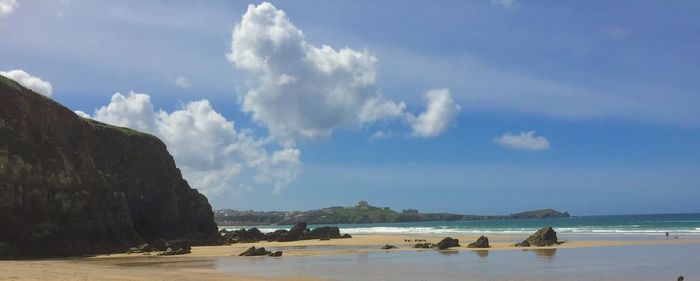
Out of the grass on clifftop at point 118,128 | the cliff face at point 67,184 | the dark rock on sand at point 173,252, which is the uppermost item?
the grass on clifftop at point 118,128

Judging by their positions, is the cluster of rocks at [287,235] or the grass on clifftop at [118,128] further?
the cluster of rocks at [287,235]

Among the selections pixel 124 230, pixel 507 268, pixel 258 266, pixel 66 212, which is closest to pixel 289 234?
pixel 124 230

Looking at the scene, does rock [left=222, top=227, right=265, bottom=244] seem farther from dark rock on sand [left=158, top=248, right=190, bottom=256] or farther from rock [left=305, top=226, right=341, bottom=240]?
dark rock on sand [left=158, top=248, right=190, bottom=256]

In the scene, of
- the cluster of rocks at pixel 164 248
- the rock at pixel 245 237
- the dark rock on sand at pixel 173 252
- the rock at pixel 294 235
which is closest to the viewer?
the dark rock on sand at pixel 173 252

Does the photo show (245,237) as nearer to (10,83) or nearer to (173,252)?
(173,252)

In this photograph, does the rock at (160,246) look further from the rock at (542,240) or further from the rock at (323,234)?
the rock at (323,234)

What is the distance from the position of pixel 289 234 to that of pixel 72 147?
3727 cm

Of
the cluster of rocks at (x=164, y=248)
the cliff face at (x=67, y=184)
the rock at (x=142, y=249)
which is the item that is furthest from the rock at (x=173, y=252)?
the cliff face at (x=67, y=184)

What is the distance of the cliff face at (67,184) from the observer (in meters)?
40.8

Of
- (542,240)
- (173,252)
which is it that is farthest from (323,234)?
(173,252)

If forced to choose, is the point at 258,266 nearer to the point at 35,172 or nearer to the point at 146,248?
the point at 146,248

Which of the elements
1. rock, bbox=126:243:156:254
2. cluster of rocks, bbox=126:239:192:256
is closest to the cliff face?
rock, bbox=126:243:156:254

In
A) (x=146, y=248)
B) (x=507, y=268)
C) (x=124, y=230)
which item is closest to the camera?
(x=507, y=268)

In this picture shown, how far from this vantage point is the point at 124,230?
166 feet
